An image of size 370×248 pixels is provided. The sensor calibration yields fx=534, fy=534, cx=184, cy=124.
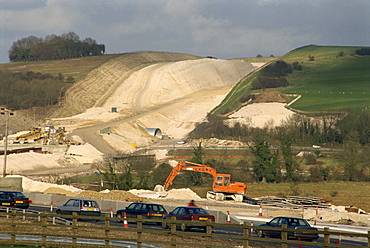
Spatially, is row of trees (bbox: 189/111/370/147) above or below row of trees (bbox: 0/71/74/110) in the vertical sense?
below

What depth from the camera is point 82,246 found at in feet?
59.8

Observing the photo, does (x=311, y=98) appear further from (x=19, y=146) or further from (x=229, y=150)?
(x=19, y=146)

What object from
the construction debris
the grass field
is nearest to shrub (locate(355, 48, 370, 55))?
the grass field

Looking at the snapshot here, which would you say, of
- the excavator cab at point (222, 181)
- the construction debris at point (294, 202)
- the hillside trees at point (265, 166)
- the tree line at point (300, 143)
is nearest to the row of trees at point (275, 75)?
the tree line at point (300, 143)

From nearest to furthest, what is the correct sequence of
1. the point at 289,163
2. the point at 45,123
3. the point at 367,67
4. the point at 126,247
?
the point at 126,247
the point at 289,163
the point at 45,123
the point at 367,67

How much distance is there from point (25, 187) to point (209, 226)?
140 feet

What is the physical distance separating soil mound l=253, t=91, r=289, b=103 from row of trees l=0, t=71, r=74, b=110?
5487 cm

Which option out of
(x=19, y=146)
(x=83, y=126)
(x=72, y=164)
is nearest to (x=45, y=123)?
(x=83, y=126)

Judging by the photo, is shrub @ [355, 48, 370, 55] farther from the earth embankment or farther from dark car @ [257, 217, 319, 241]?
dark car @ [257, 217, 319, 241]

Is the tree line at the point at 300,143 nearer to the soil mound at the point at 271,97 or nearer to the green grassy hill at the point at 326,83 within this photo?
the green grassy hill at the point at 326,83

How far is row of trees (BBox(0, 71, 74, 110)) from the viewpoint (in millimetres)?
142375

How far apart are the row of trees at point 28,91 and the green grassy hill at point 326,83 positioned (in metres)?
46.6

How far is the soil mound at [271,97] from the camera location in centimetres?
12812

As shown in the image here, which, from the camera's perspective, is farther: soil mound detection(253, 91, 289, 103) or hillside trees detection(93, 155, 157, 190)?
soil mound detection(253, 91, 289, 103)
